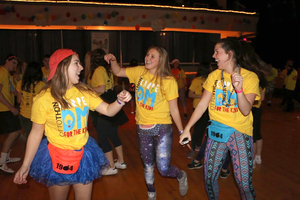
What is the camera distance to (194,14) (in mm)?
11219

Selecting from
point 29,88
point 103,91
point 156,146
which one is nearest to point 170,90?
point 156,146

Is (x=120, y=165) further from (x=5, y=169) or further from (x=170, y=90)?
(x=170, y=90)

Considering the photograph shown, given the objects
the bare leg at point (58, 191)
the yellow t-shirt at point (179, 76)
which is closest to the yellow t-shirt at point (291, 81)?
the yellow t-shirt at point (179, 76)

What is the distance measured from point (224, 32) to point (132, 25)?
5.10 m

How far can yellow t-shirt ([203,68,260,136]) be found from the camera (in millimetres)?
2204

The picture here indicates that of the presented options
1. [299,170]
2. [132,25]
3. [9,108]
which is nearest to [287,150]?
[299,170]

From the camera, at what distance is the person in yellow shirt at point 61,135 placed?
1908 millimetres

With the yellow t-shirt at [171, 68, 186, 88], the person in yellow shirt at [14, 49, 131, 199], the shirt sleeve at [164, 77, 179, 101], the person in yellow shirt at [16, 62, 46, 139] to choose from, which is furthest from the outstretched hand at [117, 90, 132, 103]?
the yellow t-shirt at [171, 68, 186, 88]

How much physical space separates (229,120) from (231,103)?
0.49 ft

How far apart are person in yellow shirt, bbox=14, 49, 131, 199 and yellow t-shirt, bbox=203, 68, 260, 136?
34.0 inches

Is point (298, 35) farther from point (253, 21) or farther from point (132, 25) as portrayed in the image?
point (132, 25)

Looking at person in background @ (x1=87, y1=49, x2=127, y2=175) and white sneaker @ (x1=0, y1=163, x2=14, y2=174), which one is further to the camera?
white sneaker @ (x1=0, y1=163, x2=14, y2=174)

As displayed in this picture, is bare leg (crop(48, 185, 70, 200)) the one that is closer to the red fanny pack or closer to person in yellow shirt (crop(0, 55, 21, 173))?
the red fanny pack

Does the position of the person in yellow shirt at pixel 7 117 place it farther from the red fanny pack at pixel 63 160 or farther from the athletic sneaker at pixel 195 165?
the athletic sneaker at pixel 195 165
